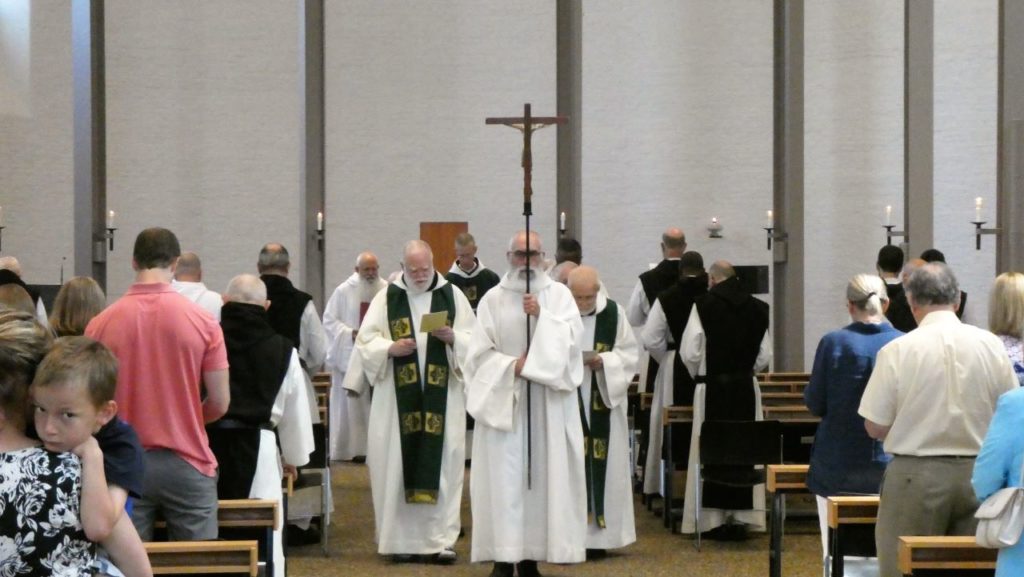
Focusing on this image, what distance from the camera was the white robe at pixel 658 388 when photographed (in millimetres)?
9969

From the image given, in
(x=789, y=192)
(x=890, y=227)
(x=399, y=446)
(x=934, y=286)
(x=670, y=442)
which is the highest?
(x=789, y=192)

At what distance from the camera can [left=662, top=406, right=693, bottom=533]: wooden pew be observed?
30.8ft

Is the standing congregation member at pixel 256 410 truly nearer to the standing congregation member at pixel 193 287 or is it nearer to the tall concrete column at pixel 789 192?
the standing congregation member at pixel 193 287

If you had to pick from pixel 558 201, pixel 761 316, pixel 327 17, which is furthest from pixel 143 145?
pixel 761 316

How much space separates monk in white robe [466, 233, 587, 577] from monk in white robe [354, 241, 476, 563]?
28.6 inches

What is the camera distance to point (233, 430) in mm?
6473

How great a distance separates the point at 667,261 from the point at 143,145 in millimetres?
6758

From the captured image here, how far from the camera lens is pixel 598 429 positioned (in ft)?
27.8

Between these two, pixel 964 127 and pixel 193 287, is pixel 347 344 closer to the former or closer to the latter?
pixel 193 287

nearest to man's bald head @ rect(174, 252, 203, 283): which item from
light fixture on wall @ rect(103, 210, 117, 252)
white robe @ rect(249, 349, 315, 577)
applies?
white robe @ rect(249, 349, 315, 577)

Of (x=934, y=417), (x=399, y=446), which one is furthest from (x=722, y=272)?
(x=934, y=417)

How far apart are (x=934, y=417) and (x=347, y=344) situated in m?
7.19

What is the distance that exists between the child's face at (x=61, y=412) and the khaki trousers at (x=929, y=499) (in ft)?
10.3

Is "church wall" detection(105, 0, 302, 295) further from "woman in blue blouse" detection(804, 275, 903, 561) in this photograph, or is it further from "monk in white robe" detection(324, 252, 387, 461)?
"woman in blue blouse" detection(804, 275, 903, 561)
